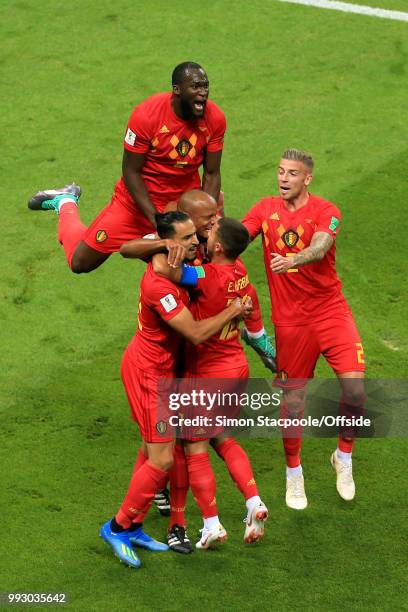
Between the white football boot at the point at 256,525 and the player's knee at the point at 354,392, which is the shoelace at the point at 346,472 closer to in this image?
the player's knee at the point at 354,392

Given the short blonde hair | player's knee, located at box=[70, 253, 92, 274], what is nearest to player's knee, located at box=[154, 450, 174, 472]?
the short blonde hair

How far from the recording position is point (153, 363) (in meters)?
7.86

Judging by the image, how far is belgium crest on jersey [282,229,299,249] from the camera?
335 inches

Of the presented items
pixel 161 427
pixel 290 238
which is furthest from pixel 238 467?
pixel 290 238

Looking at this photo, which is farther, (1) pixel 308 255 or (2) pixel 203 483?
(1) pixel 308 255

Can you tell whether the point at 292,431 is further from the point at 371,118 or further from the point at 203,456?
the point at 371,118

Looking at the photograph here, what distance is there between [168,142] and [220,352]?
5.95 ft

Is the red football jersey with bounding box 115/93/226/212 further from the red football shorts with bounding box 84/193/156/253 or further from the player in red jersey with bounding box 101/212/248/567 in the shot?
the player in red jersey with bounding box 101/212/248/567

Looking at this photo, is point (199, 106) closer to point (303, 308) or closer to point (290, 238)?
point (290, 238)

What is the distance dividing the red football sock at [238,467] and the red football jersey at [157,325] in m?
0.58

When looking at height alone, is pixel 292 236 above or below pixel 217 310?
above

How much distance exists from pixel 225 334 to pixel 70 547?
5.54 ft

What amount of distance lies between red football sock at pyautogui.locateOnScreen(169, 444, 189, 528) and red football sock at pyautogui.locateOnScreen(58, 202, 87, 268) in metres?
2.24
